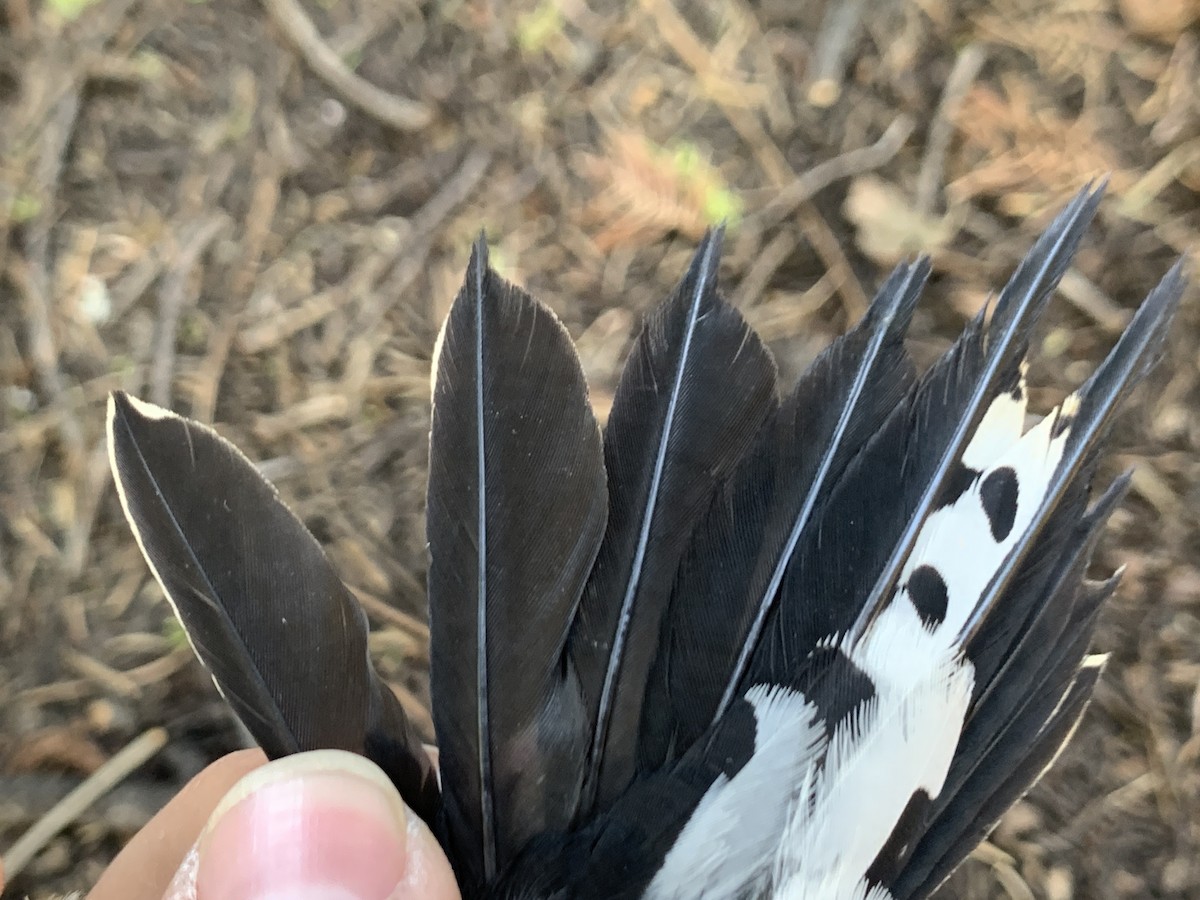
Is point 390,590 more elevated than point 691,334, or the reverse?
point 691,334

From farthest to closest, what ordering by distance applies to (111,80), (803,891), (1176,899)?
(111,80) → (1176,899) → (803,891)

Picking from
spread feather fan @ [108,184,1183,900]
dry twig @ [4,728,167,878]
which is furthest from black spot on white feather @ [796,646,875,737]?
dry twig @ [4,728,167,878]

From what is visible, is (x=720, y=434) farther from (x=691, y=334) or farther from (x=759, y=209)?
(x=759, y=209)

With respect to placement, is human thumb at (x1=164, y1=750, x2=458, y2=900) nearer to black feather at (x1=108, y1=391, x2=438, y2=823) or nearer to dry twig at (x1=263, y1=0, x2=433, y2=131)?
black feather at (x1=108, y1=391, x2=438, y2=823)

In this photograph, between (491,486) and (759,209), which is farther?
(759,209)

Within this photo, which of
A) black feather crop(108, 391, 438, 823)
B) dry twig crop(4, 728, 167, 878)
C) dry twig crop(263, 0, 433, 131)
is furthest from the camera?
dry twig crop(263, 0, 433, 131)

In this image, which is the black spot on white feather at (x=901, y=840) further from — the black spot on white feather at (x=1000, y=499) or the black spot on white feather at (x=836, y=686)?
the black spot on white feather at (x=1000, y=499)

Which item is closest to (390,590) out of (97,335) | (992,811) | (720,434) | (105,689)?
(105,689)
